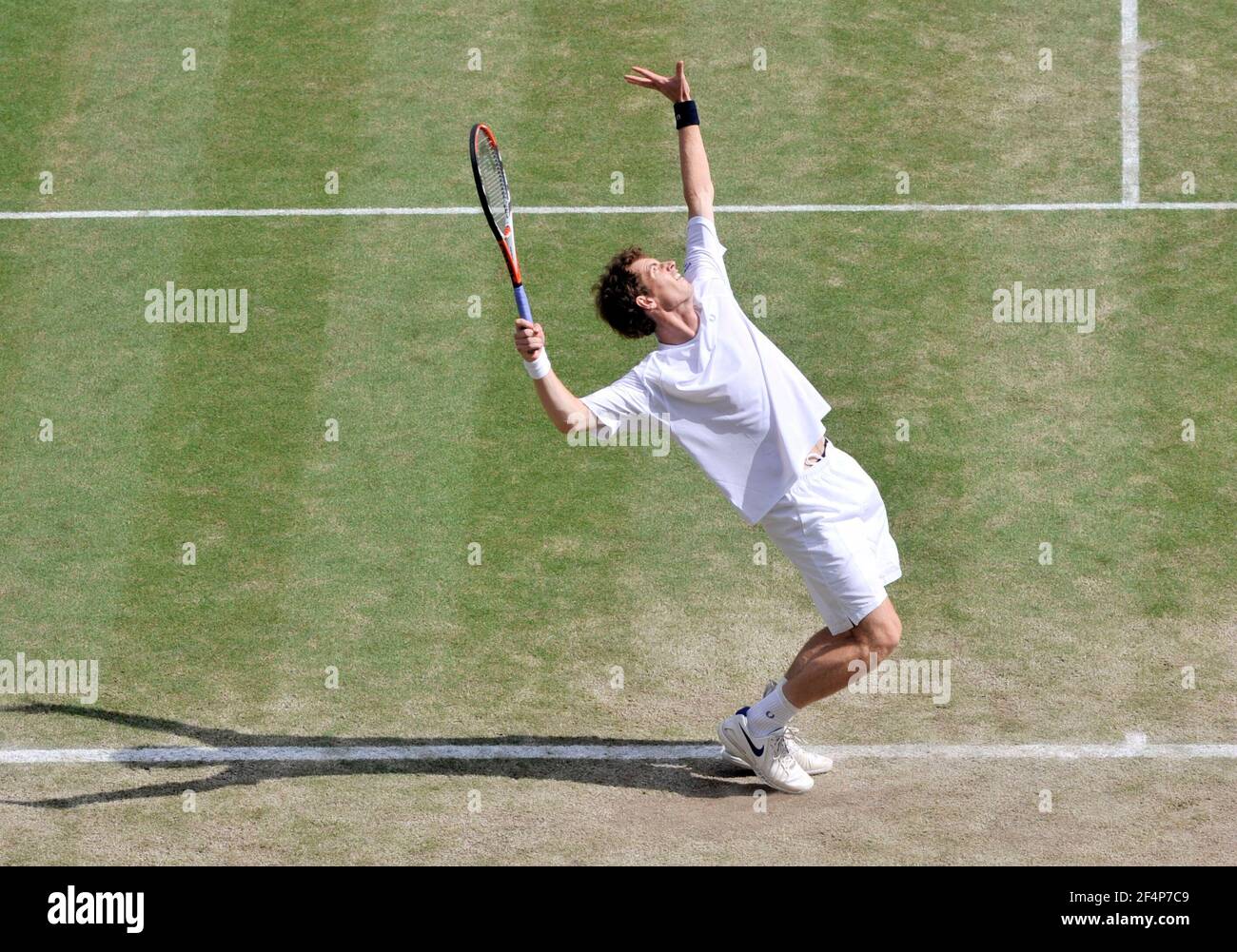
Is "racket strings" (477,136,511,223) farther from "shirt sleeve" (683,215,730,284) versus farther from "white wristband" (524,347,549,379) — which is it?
"white wristband" (524,347,549,379)

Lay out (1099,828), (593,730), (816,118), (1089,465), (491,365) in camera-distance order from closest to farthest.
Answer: (1099,828), (593,730), (1089,465), (491,365), (816,118)

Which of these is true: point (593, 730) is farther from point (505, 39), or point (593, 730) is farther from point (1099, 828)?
point (505, 39)

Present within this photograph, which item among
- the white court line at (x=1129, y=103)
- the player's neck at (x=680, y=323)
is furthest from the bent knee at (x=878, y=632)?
the white court line at (x=1129, y=103)

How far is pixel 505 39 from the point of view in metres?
14.8

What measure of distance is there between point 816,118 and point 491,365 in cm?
399

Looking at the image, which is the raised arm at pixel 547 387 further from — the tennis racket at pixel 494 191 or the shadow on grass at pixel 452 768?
the shadow on grass at pixel 452 768

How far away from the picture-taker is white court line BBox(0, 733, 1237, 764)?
8.49 m

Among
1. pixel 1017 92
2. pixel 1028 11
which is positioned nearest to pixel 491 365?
pixel 1017 92

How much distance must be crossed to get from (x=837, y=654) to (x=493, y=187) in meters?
3.06

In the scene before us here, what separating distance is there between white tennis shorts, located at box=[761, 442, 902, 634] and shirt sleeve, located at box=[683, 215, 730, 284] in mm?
1061
